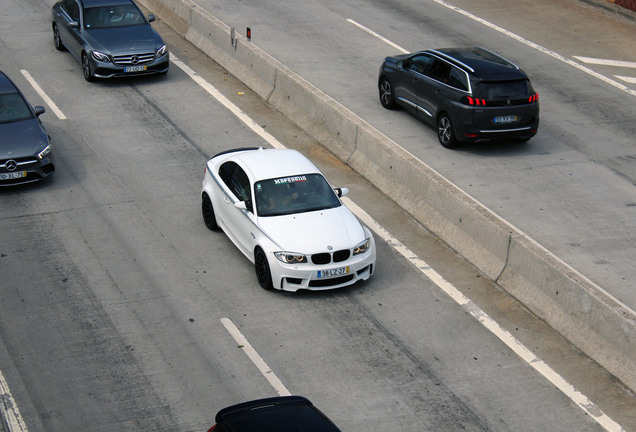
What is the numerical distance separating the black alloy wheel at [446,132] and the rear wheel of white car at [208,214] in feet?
17.9

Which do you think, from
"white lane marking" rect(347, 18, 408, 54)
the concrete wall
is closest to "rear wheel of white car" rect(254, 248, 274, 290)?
the concrete wall

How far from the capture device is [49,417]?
34.5 feet

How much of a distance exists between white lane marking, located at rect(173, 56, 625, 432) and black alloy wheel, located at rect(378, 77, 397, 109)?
14.7ft

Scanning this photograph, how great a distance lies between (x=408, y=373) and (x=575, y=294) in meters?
2.58

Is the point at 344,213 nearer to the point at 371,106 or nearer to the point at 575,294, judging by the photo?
the point at 575,294

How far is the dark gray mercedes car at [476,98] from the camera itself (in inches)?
697

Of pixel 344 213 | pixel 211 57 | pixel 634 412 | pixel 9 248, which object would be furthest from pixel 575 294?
pixel 211 57

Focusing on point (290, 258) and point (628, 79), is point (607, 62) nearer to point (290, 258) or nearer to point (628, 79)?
point (628, 79)

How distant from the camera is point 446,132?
60.2 feet

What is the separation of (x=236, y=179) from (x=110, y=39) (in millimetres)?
8366

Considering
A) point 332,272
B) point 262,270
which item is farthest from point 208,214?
point 332,272

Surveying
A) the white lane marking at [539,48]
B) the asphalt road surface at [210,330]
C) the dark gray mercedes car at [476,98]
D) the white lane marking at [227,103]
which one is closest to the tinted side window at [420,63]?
the dark gray mercedes car at [476,98]

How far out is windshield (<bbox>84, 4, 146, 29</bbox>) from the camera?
71.9 ft

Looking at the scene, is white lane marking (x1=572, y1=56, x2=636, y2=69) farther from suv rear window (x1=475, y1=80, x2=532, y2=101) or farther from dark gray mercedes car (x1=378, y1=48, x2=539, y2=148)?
suv rear window (x1=475, y1=80, x2=532, y2=101)
